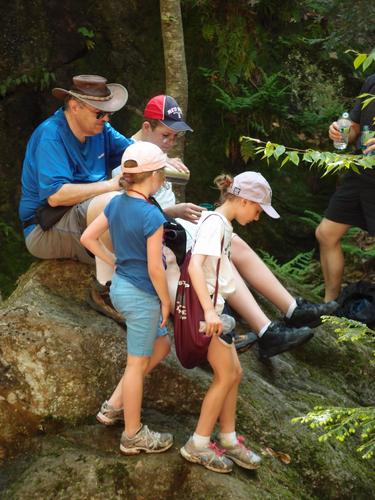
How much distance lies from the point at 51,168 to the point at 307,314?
2033 millimetres

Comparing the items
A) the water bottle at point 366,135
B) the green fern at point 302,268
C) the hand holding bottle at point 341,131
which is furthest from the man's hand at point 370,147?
the green fern at point 302,268

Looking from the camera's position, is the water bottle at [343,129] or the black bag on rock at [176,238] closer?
the black bag on rock at [176,238]

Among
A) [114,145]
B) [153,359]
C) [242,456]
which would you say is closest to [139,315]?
[153,359]

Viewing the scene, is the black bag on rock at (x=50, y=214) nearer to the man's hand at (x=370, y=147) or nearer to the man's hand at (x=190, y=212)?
the man's hand at (x=190, y=212)

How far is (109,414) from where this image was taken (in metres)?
3.55

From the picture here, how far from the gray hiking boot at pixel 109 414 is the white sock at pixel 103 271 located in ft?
2.60

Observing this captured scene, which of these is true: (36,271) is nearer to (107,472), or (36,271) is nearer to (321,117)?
(107,472)

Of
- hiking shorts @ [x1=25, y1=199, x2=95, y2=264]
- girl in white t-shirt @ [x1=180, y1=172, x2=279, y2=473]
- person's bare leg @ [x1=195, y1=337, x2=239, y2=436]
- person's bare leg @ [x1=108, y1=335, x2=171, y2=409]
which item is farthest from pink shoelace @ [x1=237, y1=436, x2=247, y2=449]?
hiking shorts @ [x1=25, y1=199, x2=95, y2=264]

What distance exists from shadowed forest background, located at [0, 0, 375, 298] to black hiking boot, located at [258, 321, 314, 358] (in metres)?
3.95

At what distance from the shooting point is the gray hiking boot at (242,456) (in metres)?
3.51

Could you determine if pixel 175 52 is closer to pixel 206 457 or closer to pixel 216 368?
pixel 216 368

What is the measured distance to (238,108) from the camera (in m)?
8.30

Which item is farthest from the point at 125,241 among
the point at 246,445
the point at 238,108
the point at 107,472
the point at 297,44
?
the point at 297,44

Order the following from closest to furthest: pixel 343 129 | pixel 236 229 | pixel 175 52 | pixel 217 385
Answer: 1. pixel 217 385
2. pixel 343 129
3. pixel 175 52
4. pixel 236 229
